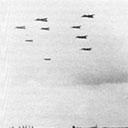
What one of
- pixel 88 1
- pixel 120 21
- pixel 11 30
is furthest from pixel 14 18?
pixel 120 21

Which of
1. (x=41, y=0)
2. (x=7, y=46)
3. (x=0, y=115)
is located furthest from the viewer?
(x=0, y=115)

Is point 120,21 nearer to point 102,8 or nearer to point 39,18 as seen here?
point 102,8

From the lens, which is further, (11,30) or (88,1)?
(11,30)

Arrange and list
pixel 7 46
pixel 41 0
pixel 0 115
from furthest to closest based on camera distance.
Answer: pixel 0 115, pixel 7 46, pixel 41 0

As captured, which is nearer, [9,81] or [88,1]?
[88,1]

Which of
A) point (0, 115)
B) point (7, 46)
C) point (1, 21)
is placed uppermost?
point (1, 21)

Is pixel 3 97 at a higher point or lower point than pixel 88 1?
lower

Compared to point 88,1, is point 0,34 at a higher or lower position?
lower

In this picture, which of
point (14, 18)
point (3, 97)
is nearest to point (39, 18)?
point (14, 18)

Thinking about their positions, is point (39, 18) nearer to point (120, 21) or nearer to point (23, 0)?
point (23, 0)
